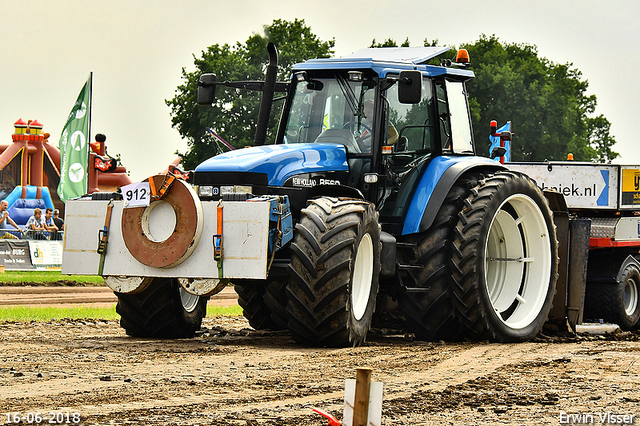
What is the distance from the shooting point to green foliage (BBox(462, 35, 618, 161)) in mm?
59562

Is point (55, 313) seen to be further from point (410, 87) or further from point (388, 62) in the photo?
point (410, 87)

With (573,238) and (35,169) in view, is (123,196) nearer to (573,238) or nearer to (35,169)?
(573,238)

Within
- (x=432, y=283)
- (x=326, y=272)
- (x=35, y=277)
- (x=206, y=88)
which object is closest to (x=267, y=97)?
(x=206, y=88)

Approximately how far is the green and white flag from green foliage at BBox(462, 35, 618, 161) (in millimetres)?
33776

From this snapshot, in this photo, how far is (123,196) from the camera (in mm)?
8680

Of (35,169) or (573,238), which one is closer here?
(573,238)

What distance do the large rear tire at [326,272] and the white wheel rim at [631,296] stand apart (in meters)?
7.19

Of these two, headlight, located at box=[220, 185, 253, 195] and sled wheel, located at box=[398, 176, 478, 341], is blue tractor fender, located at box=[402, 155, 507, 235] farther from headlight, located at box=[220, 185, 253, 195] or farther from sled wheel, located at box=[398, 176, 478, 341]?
headlight, located at box=[220, 185, 253, 195]

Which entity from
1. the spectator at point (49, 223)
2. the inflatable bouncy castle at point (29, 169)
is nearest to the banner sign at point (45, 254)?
the spectator at point (49, 223)

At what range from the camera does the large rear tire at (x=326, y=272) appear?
8.12 meters

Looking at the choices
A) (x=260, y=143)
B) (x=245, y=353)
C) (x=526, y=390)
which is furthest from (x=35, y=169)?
(x=526, y=390)

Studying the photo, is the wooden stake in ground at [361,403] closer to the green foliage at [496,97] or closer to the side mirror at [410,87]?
the side mirror at [410,87]

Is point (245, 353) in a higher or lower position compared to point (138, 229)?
lower

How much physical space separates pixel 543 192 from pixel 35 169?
1136 inches
